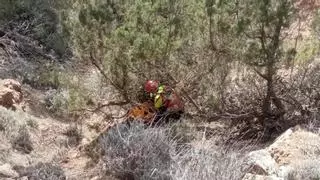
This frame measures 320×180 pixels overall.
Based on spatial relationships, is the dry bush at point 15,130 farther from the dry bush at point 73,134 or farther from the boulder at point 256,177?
the boulder at point 256,177

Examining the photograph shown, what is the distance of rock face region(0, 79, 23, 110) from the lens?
742 centimetres

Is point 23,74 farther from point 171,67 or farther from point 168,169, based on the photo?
point 168,169

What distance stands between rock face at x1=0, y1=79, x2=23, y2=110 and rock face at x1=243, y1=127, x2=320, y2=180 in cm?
381

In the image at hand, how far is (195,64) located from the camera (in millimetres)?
6586

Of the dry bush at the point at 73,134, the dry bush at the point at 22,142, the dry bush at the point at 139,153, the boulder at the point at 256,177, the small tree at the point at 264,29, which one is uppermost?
the small tree at the point at 264,29

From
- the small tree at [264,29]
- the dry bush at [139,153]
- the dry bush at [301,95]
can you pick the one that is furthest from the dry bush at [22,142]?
the dry bush at [301,95]

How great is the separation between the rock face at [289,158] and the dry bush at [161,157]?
15 centimetres

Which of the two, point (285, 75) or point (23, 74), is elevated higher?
point (285, 75)

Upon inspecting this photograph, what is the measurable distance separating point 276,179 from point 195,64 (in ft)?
7.82

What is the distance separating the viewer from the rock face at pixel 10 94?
7417 mm

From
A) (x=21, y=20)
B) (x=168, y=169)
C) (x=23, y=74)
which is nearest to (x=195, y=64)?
(x=168, y=169)

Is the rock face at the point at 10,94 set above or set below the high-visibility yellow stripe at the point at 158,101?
below

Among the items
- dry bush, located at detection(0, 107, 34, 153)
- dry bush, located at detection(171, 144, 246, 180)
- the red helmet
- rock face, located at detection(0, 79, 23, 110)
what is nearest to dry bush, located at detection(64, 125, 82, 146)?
dry bush, located at detection(0, 107, 34, 153)

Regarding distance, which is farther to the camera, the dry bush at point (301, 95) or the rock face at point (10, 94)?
the rock face at point (10, 94)
